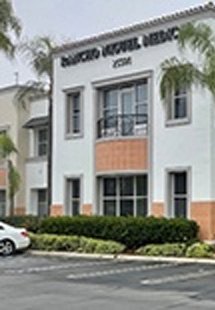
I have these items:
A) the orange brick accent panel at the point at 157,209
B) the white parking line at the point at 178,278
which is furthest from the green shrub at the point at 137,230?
the white parking line at the point at 178,278

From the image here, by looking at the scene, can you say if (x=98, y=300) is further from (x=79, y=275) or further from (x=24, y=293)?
(x=79, y=275)

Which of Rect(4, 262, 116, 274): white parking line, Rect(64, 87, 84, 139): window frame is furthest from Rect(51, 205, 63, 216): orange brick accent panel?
Rect(4, 262, 116, 274): white parking line

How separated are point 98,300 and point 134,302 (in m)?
0.72

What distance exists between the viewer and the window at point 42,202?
38438 mm

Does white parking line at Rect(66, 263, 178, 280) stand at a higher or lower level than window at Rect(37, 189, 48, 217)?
lower

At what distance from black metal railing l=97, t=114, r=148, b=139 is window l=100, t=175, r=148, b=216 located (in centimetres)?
170

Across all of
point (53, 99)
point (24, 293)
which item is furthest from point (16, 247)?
point (24, 293)

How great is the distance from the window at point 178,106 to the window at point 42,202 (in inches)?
495

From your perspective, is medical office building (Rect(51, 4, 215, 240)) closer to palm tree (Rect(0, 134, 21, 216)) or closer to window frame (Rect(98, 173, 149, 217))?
window frame (Rect(98, 173, 149, 217))

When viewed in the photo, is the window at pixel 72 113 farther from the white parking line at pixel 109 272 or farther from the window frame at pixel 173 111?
the white parking line at pixel 109 272

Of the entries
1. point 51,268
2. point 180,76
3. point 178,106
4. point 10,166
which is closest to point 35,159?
point 10,166

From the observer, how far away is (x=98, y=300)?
1430 cm

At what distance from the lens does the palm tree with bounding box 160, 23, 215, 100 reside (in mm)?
23969

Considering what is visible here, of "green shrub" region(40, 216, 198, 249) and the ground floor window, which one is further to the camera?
the ground floor window
